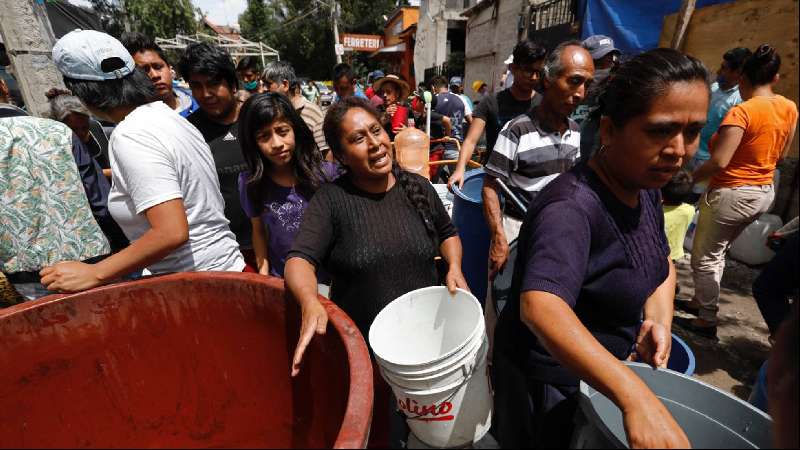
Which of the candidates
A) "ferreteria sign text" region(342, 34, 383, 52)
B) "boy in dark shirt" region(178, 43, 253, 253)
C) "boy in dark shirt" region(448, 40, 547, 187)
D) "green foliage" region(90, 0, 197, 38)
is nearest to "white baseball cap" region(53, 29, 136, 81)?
"boy in dark shirt" region(178, 43, 253, 253)

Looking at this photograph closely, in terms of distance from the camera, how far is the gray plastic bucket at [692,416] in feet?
3.02

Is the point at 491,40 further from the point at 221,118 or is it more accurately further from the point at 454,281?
the point at 454,281

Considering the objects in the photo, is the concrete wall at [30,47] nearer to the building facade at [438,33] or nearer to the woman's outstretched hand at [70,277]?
the woman's outstretched hand at [70,277]

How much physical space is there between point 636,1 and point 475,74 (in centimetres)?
859

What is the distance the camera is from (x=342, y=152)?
1744mm

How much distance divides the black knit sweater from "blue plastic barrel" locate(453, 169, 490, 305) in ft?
4.10

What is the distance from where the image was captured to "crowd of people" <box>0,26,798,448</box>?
103 cm

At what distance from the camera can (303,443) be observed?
1.34 meters

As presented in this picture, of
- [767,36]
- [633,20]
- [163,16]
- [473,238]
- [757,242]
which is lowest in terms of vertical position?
[757,242]

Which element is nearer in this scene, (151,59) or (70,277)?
(70,277)

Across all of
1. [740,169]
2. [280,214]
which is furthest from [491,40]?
[280,214]

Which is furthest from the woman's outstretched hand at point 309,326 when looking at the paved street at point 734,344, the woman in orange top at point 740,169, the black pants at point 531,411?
the paved street at point 734,344

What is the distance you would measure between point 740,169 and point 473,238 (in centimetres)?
215

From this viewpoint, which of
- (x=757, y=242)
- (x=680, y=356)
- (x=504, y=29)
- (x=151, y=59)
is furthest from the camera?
(x=504, y=29)
